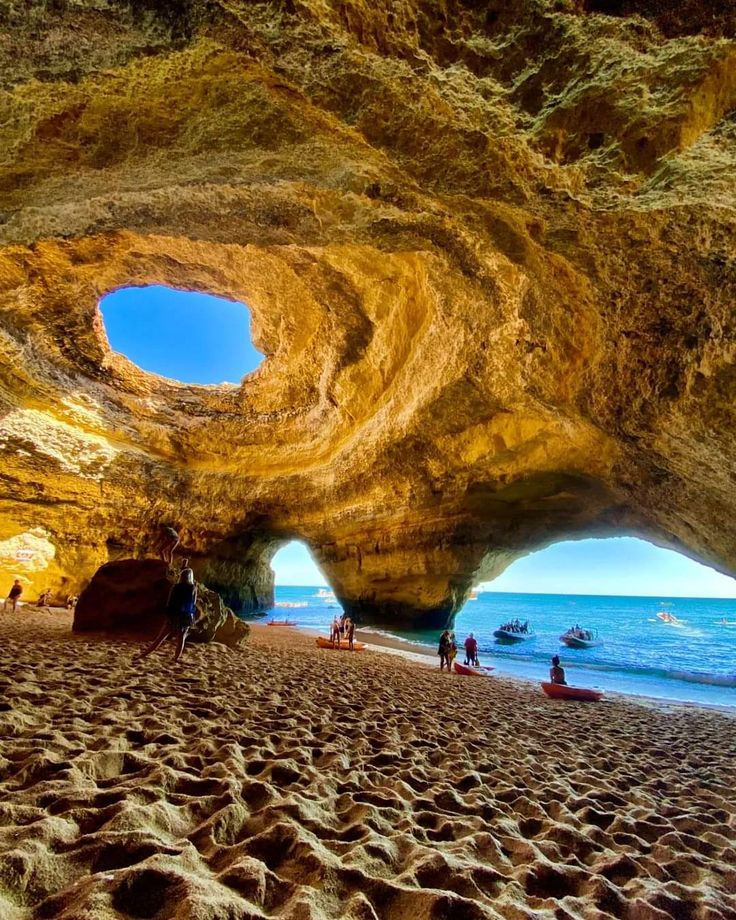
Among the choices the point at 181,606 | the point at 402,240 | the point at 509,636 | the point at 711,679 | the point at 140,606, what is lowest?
the point at 509,636

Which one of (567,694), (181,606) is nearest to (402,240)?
(181,606)

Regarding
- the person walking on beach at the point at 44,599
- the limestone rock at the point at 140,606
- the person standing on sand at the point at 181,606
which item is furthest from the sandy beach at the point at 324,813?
the person walking on beach at the point at 44,599

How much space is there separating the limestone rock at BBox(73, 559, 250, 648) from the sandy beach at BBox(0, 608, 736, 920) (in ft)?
12.1

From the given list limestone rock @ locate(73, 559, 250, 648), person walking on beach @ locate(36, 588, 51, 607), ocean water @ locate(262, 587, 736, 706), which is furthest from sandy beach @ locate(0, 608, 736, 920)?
person walking on beach @ locate(36, 588, 51, 607)

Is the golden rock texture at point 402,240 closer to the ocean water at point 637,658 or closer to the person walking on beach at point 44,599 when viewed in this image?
the person walking on beach at point 44,599

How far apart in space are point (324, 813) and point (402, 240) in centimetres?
581

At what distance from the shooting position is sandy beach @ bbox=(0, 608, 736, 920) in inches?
55.0

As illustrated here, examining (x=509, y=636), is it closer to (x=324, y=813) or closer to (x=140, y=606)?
(x=140, y=606)

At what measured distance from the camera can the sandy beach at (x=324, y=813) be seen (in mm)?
1396

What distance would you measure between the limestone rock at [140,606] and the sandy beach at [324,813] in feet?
12.1

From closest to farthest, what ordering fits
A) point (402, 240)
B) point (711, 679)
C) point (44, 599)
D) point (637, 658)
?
1. point (402, 240)
2. point (711, 679)
3. point (44, 599)
4. point (637, 658)

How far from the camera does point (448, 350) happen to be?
9.00 m

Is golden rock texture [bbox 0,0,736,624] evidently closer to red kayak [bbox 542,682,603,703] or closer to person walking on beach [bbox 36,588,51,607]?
person walking on beach [bbox 36,588,51,607]

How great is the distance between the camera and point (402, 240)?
19.4ft
